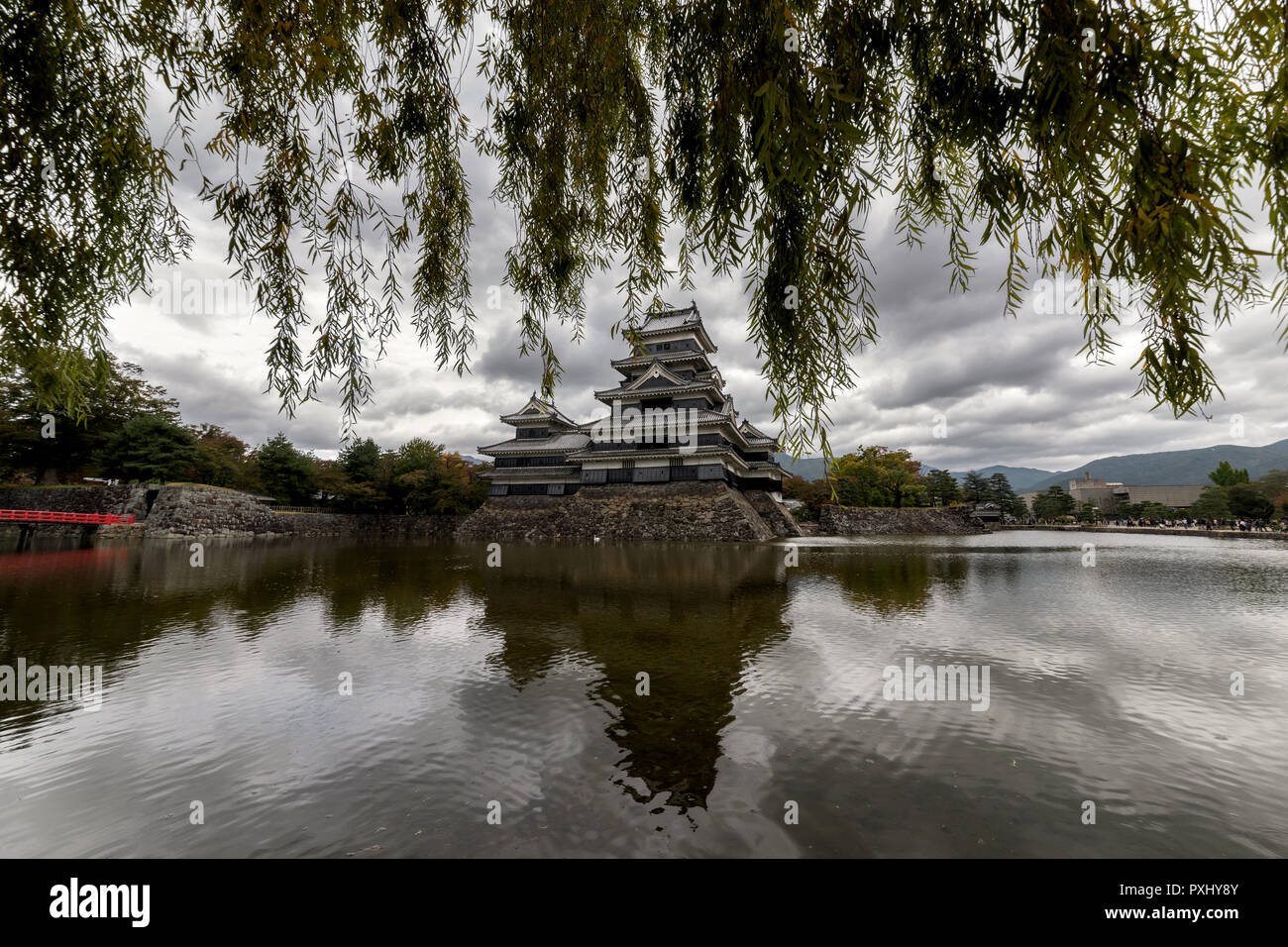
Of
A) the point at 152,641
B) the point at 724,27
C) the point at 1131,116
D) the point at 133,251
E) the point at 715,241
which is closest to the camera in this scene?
the point at 1131,116

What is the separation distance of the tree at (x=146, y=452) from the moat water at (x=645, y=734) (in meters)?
28.3

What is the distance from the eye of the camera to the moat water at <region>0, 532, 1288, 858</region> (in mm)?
2350

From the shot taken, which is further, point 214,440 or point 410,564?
point 214,440

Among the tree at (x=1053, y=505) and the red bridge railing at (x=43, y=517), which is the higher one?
the red bridge railing at (x=43, y=517)

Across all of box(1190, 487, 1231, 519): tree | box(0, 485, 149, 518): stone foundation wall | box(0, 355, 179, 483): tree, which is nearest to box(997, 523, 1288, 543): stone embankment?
box(1190, 487, 1231, 519): tree

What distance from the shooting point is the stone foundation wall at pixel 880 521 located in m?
35.3

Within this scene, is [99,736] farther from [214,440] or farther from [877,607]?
[214,440]

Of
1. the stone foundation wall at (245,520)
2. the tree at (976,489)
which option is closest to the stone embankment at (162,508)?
the stone foundation wall at (245,520)

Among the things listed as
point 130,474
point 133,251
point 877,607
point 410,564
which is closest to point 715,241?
point 133,251

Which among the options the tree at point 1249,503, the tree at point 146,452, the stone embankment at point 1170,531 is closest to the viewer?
the tree at point 146,452

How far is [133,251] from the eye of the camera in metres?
2.68

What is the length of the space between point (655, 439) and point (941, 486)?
29260 millimetres

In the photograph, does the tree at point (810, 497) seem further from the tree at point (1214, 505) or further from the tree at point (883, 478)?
the tree at point (1214, 505)

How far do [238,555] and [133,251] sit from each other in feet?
66.5
